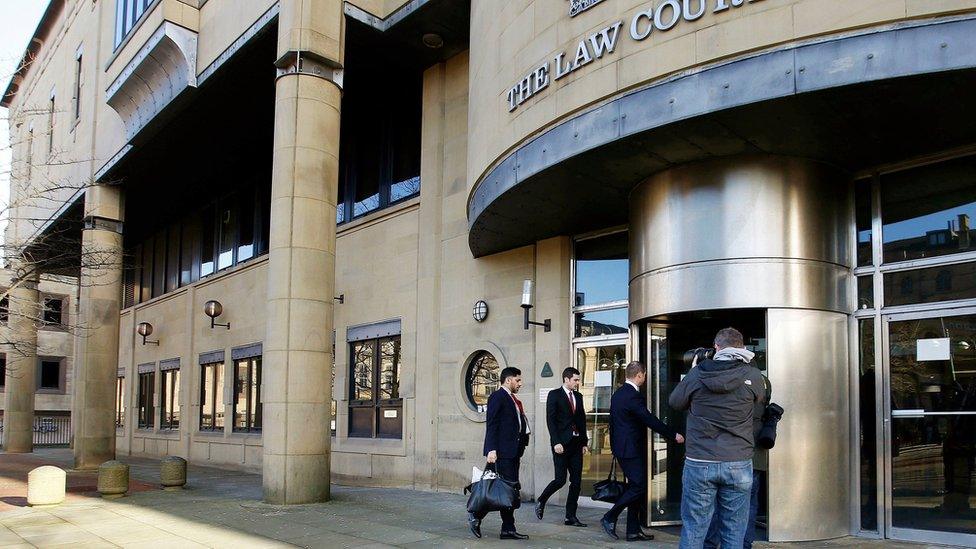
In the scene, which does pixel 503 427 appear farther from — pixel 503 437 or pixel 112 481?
pixel 112 481

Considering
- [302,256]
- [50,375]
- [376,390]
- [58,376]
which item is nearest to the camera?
[302,256]

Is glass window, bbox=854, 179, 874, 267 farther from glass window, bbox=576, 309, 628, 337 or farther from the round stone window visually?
the round stone window

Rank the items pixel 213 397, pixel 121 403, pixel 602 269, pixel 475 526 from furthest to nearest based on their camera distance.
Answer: pixel 121 403, pixel 213 397, pixel 602 269, pixel 475 526

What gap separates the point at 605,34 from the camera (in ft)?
27.6

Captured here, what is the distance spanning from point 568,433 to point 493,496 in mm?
1364

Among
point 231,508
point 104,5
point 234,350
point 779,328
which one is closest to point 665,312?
point 779,328

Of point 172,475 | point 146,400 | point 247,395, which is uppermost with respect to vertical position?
point 247,395

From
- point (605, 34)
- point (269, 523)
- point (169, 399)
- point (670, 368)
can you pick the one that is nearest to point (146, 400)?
point (169, 399)

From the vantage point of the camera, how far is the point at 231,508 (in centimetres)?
1184

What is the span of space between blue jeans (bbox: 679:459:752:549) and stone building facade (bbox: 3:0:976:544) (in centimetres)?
237

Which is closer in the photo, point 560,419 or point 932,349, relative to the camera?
point 932,349

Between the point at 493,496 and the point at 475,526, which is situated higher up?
the point at 493,496

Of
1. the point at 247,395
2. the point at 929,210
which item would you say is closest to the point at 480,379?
the point at 929,210

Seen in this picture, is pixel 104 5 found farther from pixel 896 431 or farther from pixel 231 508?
pixel 896 431
